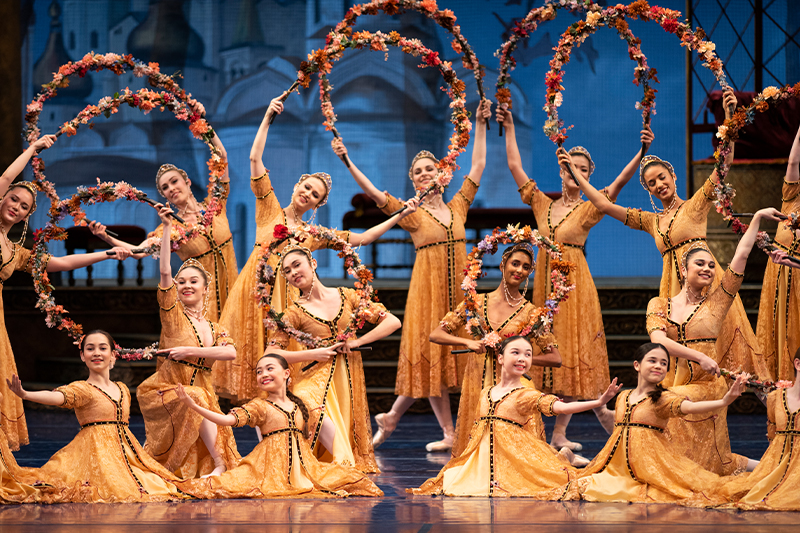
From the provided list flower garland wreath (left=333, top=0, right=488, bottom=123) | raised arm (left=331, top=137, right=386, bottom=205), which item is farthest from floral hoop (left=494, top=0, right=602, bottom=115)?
raised arm (left=331, top=137, right=386, bottom=205)

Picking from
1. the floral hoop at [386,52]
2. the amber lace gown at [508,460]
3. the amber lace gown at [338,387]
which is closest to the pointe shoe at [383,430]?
the amber lace gown at [338,387]

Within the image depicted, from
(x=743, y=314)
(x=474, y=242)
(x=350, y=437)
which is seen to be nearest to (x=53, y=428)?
(x=350, y=437)

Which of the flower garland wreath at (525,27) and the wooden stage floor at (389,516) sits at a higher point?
the flower garland wreath at (525,27)

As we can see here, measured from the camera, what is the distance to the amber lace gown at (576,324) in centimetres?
596

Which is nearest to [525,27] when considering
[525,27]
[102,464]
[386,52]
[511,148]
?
[525,27]

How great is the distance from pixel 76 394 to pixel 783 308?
12.5 feet

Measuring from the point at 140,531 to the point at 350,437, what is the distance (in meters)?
1.66

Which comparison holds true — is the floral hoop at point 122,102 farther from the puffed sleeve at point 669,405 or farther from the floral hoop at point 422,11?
the puffed sleeve at point 669,405

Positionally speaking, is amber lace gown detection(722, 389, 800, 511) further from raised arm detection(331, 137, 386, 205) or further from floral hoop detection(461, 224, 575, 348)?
raised arm detection(331, 137, 386, 205)

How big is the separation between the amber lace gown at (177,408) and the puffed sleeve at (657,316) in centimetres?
222

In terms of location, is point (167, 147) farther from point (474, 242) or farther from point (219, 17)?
point (474, 242)

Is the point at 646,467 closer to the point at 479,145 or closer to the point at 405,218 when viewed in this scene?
the point at 405,218

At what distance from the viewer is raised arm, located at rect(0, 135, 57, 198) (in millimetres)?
5418

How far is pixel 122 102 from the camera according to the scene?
5.97 metres
